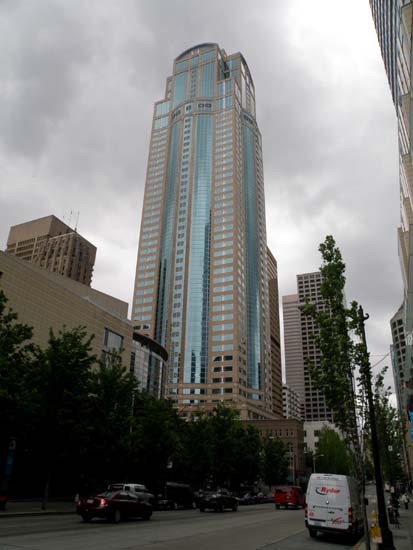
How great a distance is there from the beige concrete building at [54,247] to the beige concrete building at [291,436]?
310ft

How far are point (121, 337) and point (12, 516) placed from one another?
37801 millimetres

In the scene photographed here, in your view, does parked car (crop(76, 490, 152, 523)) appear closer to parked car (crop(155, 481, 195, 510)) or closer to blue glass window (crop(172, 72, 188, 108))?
parked car (crop(155, 481, 195, 510))

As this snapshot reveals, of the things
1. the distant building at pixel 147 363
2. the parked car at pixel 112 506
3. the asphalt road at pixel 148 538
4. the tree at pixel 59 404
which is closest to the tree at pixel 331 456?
the distant building at pixel 147 363

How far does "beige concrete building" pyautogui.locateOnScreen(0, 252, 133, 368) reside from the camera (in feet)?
132

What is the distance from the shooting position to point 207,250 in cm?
14788

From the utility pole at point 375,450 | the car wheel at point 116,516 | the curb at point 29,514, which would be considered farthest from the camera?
the curb at point 29,514

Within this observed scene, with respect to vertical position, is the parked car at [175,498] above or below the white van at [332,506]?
below

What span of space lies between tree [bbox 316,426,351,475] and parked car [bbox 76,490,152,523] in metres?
93.0

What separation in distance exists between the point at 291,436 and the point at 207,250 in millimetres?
68645

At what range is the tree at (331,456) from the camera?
105 meters

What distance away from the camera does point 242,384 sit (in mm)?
130500

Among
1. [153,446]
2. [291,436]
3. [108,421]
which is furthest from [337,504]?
[291,436]

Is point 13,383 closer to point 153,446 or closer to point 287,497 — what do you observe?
point 153,446

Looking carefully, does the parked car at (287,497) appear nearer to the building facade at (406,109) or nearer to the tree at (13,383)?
the building facade at (406,109)
